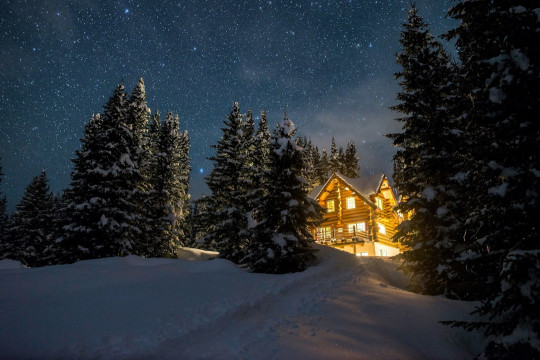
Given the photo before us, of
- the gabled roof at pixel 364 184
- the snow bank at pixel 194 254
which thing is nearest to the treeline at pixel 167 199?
the snow bank at pixel 194 254

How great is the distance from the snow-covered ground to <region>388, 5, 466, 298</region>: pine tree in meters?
2.01

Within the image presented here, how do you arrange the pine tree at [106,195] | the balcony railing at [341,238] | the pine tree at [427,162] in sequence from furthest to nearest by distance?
1. the balcony railing at [341,238]
2. the pine tree at [106,195]
3. the pine tree at [427,162]

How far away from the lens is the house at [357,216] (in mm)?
30297

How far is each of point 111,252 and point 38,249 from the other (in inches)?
900

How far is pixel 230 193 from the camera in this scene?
21.6 m

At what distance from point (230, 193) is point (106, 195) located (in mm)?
8653

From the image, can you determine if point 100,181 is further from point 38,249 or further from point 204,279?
point 38,249

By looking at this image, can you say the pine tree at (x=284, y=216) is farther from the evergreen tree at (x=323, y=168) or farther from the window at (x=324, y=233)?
the evergreen tree at (x=323, y=168)

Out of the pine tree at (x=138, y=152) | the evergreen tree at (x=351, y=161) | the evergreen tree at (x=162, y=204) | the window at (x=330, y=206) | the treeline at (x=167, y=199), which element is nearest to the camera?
the treeline at (x=167, y=199)

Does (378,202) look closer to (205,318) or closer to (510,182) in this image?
(510,182)

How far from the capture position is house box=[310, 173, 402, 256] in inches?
1193

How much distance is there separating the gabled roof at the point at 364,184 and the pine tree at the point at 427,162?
59.1 feet

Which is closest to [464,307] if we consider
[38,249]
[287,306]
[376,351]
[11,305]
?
[376,351]

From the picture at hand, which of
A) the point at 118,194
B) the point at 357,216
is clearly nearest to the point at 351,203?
the point at 357,216
